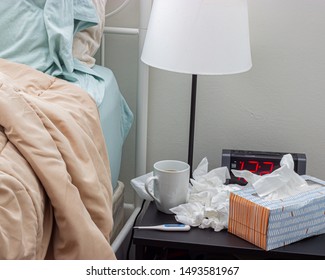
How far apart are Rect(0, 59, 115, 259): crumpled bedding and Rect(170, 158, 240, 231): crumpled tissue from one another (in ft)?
0.93

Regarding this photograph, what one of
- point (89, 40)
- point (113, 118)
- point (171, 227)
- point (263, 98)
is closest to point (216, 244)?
point (171, 227)

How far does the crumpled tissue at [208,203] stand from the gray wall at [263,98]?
0.83ft

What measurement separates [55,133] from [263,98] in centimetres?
83

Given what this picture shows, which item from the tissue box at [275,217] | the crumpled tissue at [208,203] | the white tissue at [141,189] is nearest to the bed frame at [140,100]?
the white tissue at [141,189]

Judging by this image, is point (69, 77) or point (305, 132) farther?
point (305, 132)

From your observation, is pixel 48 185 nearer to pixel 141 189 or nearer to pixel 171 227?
pixel 171 227

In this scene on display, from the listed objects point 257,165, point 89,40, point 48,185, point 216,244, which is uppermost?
point 89,40

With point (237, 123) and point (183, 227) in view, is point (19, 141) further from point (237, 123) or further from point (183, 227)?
point (237, 123)

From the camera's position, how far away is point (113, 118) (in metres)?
1.46

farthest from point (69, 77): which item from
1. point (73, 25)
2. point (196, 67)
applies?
point (196, 67)

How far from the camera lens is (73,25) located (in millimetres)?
1425

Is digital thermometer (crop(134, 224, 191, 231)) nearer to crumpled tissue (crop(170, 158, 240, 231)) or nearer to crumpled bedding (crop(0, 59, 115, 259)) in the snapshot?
crumpled tissue (crop(170, 158, 240, 231))

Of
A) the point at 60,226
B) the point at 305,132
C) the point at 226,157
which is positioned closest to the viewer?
the point at 60,226
